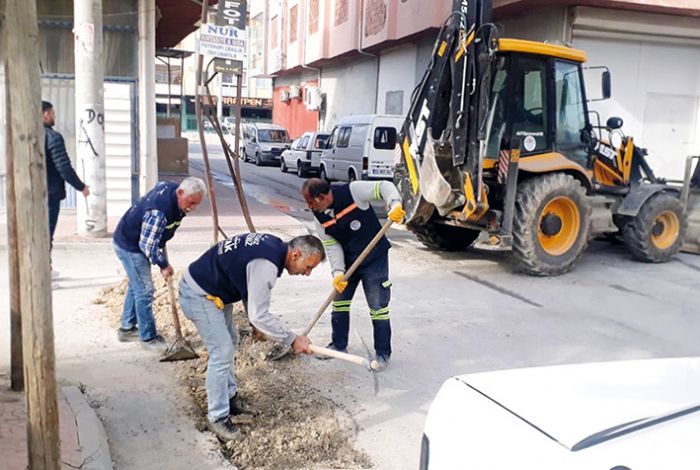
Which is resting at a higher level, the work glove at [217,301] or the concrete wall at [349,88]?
the concrete wall at [349,88]

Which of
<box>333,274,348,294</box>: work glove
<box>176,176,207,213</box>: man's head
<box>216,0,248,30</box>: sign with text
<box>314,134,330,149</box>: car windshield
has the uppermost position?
<box>216,0,248,30</box>: sign with text

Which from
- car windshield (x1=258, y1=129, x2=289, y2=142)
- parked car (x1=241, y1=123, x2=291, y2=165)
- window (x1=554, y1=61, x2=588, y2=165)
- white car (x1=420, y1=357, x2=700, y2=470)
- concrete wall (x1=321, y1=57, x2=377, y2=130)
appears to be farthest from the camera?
car windshield (x1=258, y1=129, x2=289, y2=142)

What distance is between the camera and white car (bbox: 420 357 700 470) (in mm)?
1783

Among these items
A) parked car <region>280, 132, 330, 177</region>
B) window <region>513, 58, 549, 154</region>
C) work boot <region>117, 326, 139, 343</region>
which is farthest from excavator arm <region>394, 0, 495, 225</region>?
parked car <region>280, 132, 330, 177</region>

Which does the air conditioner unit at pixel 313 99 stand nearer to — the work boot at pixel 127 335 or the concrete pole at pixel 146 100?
the concrete pole at pixel 146 100

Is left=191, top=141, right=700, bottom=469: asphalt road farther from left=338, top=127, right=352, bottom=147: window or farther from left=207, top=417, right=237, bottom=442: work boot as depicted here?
left=338, top=127, right=352, bottom=147: window

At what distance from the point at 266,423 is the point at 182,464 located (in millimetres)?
663

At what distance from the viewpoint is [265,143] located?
1085 inches

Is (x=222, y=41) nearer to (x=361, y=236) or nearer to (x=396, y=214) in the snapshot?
(x=361, y=236)

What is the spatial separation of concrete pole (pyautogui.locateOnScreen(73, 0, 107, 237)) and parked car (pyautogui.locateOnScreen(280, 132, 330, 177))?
491 inches

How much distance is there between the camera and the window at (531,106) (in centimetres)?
835

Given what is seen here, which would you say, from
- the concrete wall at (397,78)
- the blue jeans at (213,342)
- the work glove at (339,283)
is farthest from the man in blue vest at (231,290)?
the concrete wall at (397,78)

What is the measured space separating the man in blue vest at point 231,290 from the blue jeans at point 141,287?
1.34 metres

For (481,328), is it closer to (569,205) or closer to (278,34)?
(569,205)
